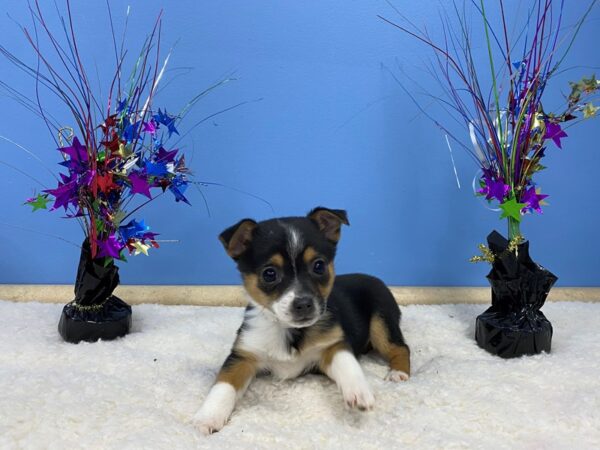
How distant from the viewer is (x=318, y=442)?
6.07 feet

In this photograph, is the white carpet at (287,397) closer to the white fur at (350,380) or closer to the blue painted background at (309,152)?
the white fur at (350,380)

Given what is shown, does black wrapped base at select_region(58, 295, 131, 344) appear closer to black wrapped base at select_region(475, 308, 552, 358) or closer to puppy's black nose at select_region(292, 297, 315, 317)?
puppy's black nose at select_region(292, 297, 315, 317)

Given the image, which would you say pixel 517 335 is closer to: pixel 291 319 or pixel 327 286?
pixel 327 286

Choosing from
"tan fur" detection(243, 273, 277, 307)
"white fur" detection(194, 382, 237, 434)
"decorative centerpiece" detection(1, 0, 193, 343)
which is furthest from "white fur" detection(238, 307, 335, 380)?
"decorative centerpiece" detection(1, 0, 193, 343)

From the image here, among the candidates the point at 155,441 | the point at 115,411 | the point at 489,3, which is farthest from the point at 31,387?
the point at 489,3

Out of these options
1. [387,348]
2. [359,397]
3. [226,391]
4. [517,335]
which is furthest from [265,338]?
[517,335]

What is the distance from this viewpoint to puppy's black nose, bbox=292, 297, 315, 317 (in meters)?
2.01

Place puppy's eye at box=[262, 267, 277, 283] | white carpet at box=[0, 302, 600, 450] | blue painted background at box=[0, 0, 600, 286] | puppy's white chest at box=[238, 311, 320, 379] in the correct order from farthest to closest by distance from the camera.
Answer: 1. blue painted background at box=[0, 0, 600, 286]
2. puppy's white chest at box=[238, 311, 320, 379]
3. puppy's eye at box=[262, 267, 277, 283]
4. white carpet at box=[0, 302, 600, 450]

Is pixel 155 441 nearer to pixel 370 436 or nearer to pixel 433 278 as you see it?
pixel 370 436

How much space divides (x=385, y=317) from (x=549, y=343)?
754 millimetres

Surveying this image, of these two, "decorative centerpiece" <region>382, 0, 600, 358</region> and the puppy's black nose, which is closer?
the puppy's black nose

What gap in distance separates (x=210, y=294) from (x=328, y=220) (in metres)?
1.42

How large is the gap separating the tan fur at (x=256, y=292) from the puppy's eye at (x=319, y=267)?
0.62 feet

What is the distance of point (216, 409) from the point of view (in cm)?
200
